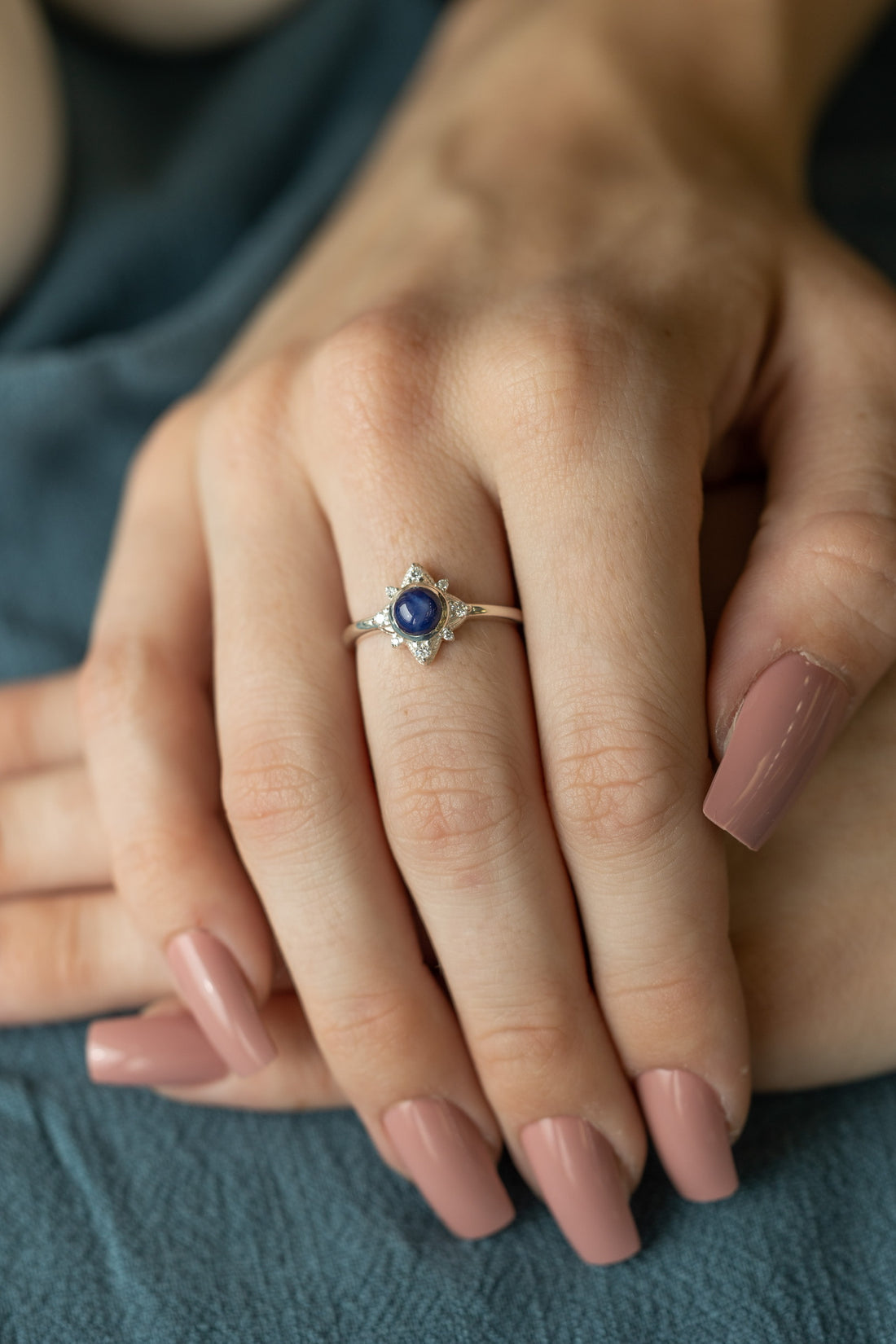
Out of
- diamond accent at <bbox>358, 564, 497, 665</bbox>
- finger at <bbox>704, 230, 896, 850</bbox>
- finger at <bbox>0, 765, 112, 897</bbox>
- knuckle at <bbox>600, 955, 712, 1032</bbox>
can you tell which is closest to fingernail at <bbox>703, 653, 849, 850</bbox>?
finger at <bbox>704, 230, 896, 850</bbox>

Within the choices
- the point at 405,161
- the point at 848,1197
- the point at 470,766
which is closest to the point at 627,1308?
the point at 848,1197

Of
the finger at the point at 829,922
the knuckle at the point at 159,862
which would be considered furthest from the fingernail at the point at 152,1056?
the finger at the point at 829,922

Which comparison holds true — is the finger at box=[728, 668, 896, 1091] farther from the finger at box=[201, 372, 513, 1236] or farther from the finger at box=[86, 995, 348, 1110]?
the finger at box=[86, 995, 348, 1110]

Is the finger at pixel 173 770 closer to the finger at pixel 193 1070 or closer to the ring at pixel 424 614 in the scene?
the finger at pixel 193 1070

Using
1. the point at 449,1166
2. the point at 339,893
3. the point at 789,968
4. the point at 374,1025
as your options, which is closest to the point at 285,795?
the point at 339,893

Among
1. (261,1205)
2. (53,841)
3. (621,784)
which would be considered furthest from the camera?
(53,841)

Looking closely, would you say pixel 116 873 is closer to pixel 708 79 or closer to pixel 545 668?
pixel 545 668

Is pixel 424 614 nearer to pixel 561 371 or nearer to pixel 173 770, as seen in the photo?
pixel 561 371
